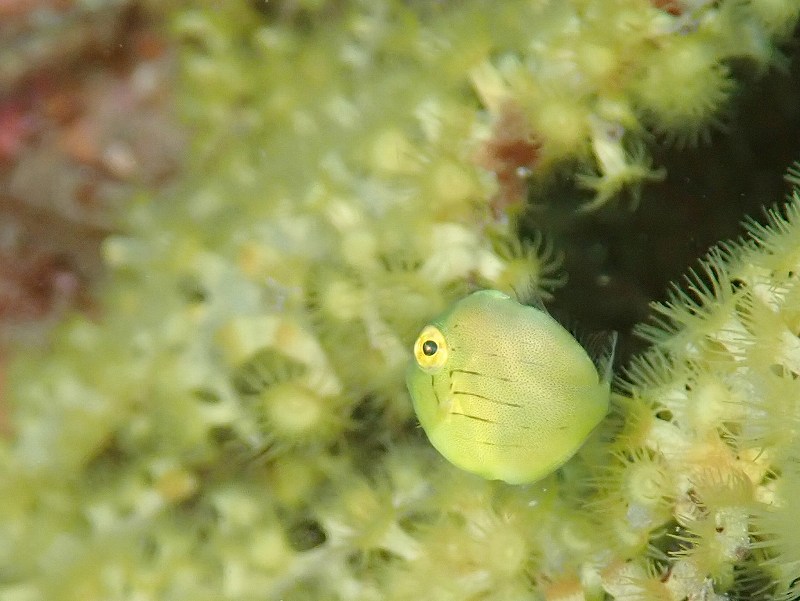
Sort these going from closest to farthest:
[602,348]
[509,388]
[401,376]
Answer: [509,388]
[602,348]
[401,376]

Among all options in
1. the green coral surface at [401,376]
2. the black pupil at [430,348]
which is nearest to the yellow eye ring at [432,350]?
the black pupil at [430,348]

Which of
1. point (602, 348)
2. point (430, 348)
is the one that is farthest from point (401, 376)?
point (602, 348)

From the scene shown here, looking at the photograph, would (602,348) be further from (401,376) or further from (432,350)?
(401,376)

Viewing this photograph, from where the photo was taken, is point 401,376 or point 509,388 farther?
point 401,376

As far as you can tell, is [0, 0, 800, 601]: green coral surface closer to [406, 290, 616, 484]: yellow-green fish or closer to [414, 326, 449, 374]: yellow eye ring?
[406, 290, 616, 484]: yellow-green fish

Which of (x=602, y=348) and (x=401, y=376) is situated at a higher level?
(x=602, y=348)

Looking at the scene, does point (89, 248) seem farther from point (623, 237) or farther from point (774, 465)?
point (774, 465)

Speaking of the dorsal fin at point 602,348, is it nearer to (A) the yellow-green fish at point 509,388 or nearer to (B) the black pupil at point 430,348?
(A) the yellow-green fish at point 509,388

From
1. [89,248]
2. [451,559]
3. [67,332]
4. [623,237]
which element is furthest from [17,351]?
[623,237]

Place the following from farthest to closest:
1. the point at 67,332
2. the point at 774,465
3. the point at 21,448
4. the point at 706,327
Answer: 1. the point at 67,332
2. the point at 21,448
3. the point at 706,327
4. the point at 774,465
